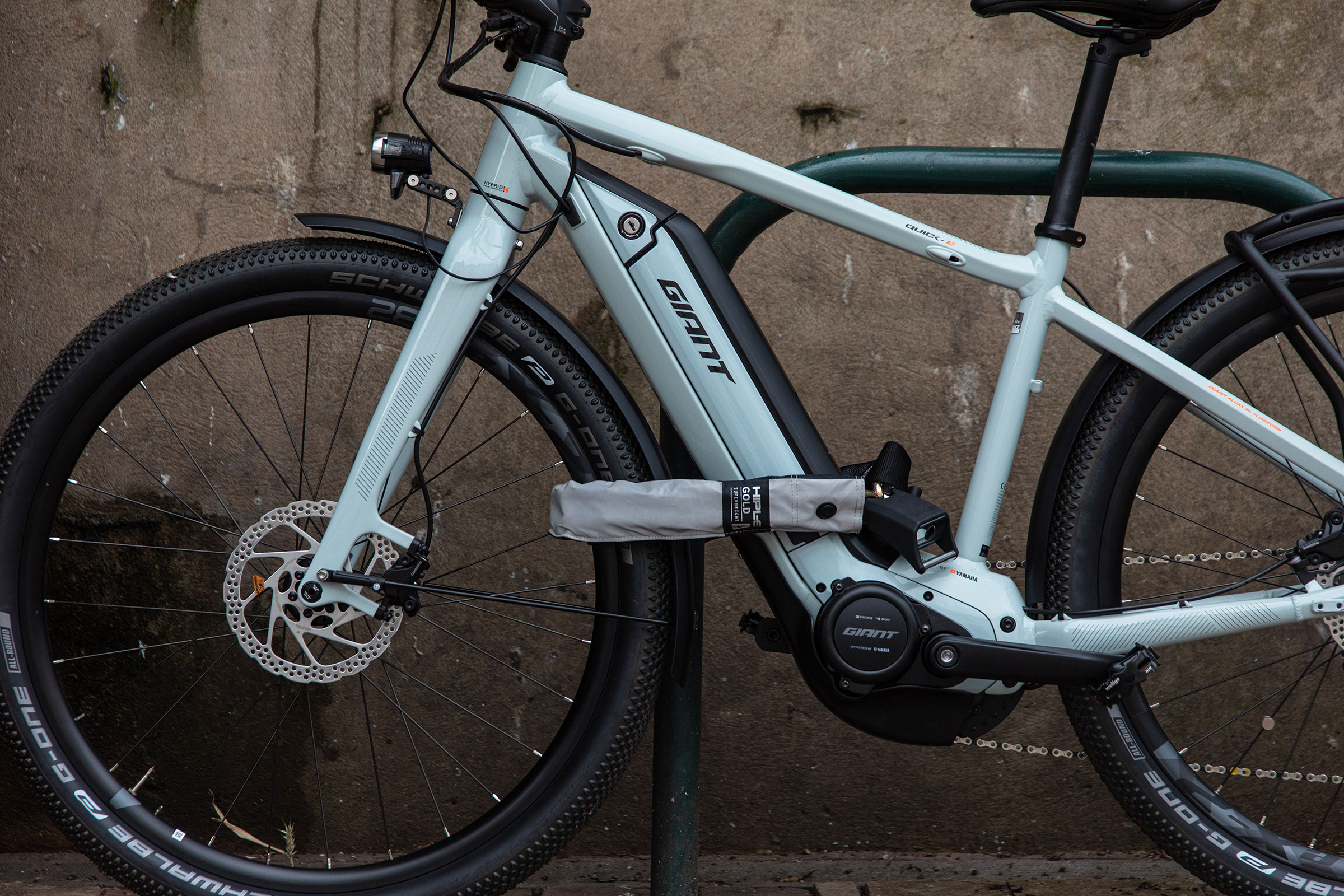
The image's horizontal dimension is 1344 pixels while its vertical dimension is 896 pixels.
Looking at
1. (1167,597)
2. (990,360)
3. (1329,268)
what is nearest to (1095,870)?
(1167,597)

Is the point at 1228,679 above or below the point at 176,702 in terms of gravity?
above

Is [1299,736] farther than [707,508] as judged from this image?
Yes

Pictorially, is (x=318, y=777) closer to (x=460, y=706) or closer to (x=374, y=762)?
(x=374, y=762)

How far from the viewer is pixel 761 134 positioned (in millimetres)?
1792

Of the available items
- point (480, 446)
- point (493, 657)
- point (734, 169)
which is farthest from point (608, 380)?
point (493, 657)

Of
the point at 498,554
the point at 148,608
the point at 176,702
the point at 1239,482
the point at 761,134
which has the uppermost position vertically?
the point at 761,134

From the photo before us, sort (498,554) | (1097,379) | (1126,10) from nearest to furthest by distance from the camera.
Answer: (1126,10), (1097,379), (498,554)

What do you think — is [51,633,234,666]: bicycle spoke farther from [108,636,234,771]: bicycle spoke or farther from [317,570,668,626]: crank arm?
[317,570,668,626]: crank arm

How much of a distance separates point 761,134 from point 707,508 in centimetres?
90

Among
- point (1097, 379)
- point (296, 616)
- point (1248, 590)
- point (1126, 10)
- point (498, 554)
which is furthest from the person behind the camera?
point (498, 554)

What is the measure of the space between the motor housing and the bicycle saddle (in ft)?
2.48

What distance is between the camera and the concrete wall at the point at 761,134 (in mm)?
1771

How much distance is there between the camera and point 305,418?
1863 millimetres

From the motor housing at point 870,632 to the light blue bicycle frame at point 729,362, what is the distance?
26mm
